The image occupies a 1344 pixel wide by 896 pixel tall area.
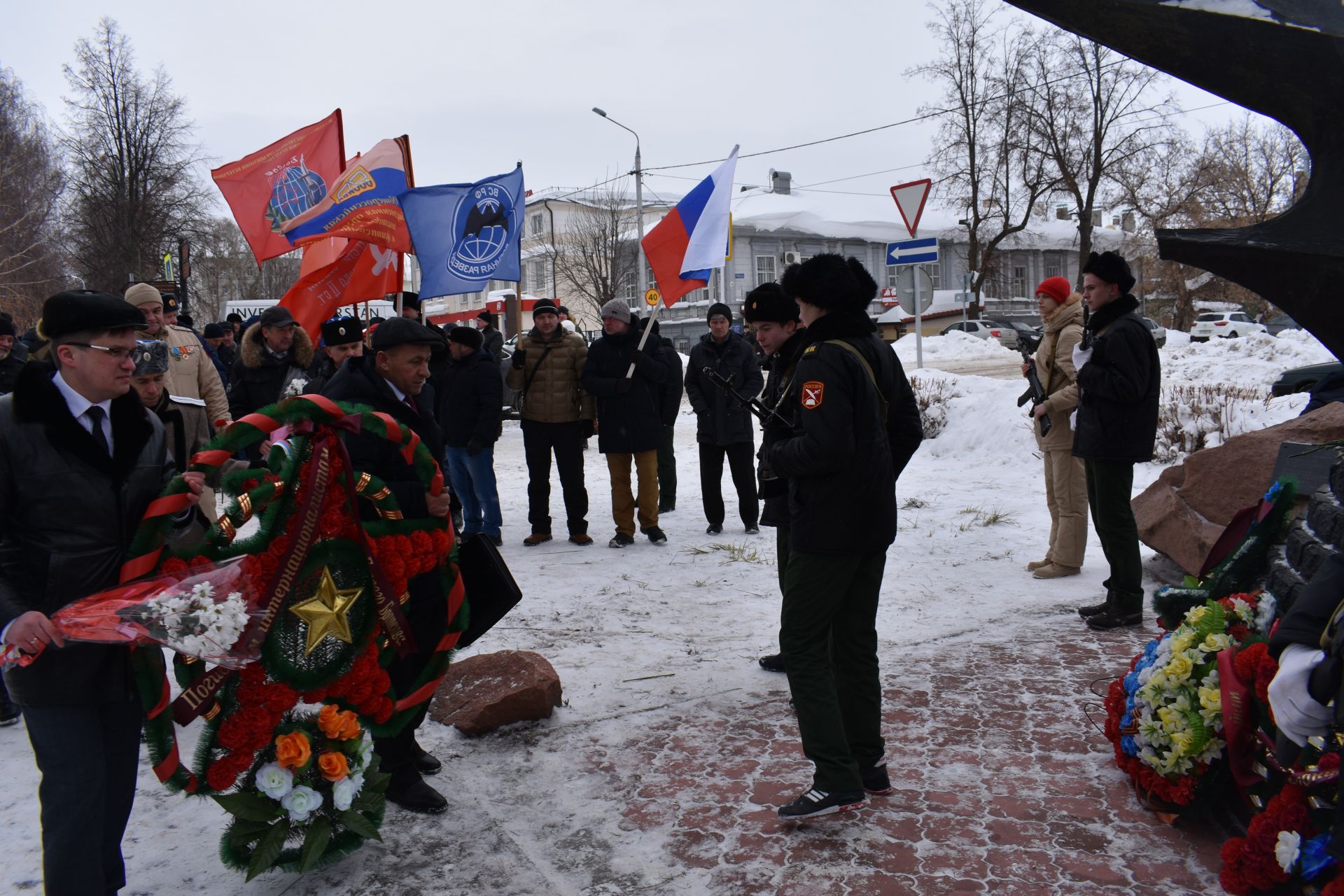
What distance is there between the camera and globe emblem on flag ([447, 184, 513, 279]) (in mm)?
8641

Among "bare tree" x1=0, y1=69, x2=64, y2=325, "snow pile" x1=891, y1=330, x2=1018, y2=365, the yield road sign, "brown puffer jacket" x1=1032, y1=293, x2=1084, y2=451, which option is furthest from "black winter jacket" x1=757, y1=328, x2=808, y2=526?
"bare tree" x1=0, y1=69, x2=64, y2=325

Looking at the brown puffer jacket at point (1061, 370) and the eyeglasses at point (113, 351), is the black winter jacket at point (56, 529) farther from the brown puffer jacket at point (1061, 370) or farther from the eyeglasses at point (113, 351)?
the brown puffer jacket at point (1061, 370)

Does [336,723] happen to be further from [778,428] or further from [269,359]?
[269,359]

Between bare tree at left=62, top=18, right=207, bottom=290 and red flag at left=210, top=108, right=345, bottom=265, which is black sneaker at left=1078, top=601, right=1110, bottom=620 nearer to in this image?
red flag at left=210, top=108, right=345, bottom=265

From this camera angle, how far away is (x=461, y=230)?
865 cm

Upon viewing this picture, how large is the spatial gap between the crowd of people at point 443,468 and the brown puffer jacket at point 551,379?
2.14 meters

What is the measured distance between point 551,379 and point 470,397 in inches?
28.2

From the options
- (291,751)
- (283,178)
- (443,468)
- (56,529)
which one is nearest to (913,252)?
(283,178)

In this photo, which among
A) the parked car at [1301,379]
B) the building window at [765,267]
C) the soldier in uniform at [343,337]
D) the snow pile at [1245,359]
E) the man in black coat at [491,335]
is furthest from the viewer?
the building window at [765,267]

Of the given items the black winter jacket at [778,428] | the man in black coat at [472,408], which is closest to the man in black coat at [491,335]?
the man in black coat at [472,408]

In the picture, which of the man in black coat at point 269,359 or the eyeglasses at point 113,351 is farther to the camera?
the man in black coat at point 269,359

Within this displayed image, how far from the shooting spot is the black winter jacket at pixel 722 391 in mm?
8656

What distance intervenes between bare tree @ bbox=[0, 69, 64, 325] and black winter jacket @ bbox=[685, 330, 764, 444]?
29297 mm

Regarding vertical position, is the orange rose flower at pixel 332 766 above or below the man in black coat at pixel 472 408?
below
